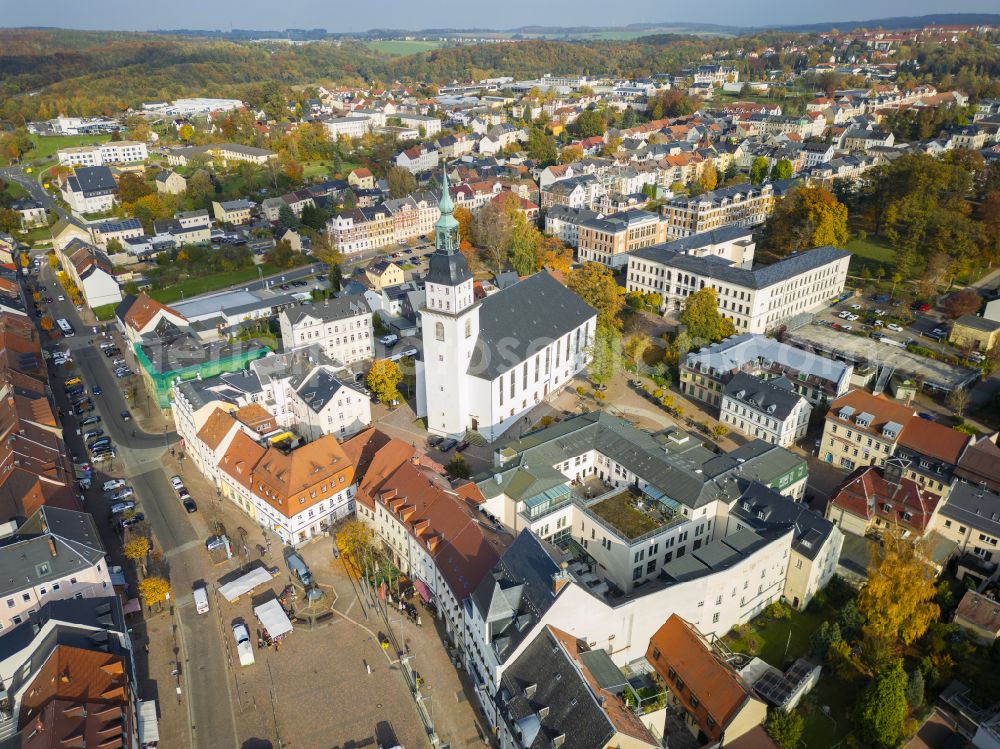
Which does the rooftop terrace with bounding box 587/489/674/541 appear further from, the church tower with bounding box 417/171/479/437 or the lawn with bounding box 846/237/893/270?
the lawn with bounding box 846/237/893/270

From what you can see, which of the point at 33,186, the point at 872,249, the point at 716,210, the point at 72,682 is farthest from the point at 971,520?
the point at 33,186

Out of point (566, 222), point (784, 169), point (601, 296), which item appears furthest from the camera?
point (784, 169)

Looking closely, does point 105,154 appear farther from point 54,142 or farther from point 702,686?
point 702,686

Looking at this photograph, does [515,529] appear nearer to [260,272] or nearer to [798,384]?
[798,384]

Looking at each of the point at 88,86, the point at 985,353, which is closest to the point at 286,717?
the point at 985,353

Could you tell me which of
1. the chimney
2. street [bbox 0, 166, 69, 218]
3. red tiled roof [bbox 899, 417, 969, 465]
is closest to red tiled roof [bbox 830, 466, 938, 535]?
red tiled roof [bbox 899, 417, 969, 465]

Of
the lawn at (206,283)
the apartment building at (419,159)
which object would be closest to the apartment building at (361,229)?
the lawn at (206,283)
